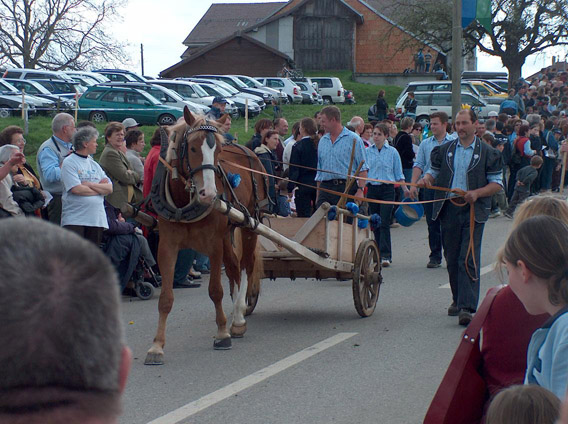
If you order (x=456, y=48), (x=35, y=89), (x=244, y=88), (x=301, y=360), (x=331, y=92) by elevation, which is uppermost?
(x=331, y=92)

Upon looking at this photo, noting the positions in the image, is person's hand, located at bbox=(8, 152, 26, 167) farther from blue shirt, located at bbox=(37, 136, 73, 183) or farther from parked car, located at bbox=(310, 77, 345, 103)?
parked car, located at bbox=(310, 77, 345, 103)

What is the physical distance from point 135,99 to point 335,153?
2089 centimetres

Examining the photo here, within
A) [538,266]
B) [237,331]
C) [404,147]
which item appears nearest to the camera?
[538,266]

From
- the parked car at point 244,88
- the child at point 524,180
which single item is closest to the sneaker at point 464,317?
the child at point 524,180

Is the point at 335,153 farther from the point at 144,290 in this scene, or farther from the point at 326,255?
the point at 144,290

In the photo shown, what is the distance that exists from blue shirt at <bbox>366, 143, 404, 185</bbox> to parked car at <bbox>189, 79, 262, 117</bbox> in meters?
24.2

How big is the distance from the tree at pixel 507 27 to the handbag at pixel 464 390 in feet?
168

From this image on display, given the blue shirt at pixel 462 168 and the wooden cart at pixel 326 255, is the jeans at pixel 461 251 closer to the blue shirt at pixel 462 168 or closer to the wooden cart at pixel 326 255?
the blue shirt at pixel 462 168

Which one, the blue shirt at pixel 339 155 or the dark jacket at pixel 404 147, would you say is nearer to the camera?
the blue shirt at pixel 339 155

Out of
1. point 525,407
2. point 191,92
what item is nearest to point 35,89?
point 191,92

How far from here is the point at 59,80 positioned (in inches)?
1457

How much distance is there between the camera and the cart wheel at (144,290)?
33.6 ft

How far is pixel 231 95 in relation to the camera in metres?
39.8

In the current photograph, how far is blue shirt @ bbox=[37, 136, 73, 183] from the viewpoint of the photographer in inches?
382
